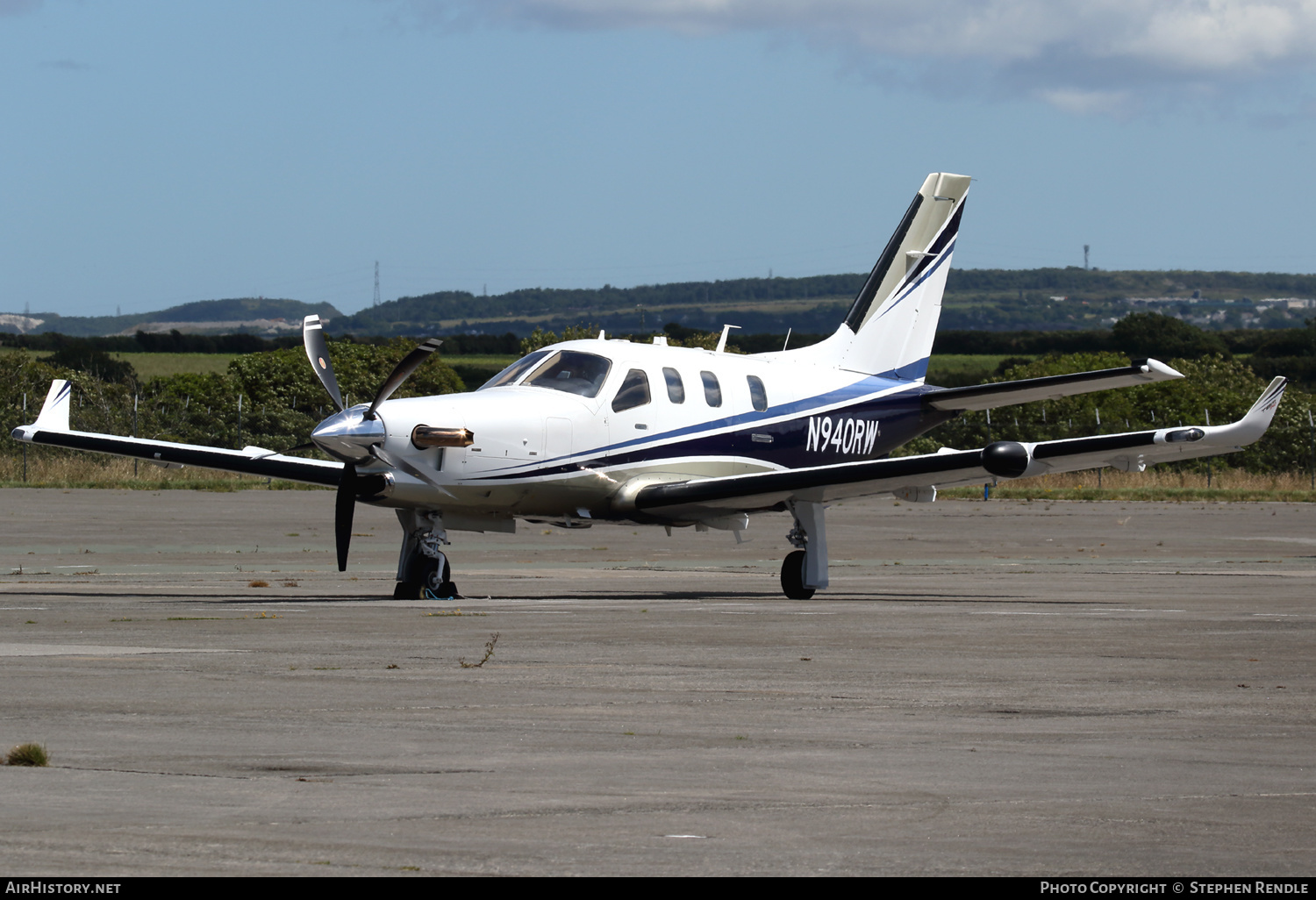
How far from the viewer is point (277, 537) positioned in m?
31.9

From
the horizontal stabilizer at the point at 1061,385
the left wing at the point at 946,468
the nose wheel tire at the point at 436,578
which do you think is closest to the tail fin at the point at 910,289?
A: the horizontal stabilizer at the point at 1061,385

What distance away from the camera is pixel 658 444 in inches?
819

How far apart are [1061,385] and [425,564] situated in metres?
7.67

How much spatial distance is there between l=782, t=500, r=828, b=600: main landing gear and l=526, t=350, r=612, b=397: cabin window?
294 cm

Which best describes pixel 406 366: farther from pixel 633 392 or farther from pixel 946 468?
pixel 946 468

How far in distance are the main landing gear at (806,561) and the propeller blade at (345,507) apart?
5.33m

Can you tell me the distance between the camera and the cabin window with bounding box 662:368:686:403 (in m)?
21.0

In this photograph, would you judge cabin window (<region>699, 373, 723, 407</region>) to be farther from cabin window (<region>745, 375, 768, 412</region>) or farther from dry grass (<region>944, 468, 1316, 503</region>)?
dry grass (<region>944, 468, 1316, 503</region>)

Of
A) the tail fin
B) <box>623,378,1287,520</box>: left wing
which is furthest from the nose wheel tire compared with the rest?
the tail fin

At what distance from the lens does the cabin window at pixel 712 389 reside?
21.5 metres

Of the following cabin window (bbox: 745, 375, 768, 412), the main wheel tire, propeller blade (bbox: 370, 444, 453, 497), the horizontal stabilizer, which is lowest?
the main wheel tire

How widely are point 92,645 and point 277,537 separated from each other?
764 inches
